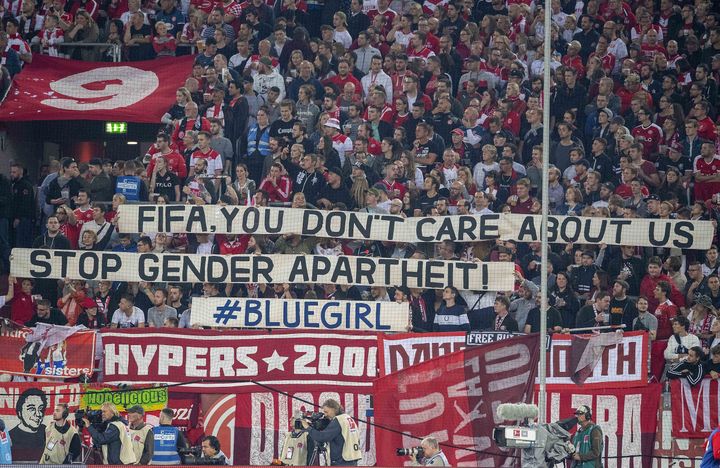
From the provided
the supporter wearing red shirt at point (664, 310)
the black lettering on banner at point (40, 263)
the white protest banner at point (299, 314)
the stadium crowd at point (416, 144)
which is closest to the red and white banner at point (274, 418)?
the white protest banner at point (299, 314)

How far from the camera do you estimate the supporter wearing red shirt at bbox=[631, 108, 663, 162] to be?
69.4 ft

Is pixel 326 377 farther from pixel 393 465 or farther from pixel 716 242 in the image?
pixel 716 242

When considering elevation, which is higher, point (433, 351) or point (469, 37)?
point (469, 37)

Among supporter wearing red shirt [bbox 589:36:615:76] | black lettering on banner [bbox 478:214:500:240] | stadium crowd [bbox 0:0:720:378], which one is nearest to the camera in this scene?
stadium crowd [bbox 0:0:720:378]

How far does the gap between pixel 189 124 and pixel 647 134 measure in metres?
6.65

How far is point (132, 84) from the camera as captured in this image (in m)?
23.6

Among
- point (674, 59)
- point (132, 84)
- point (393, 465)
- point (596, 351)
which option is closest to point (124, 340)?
point (393, 465)

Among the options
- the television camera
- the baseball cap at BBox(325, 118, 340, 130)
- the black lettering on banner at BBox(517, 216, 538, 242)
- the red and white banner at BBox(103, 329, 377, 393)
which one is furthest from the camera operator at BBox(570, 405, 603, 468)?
the baseball cap at BBox(325, 118, 340, 130)

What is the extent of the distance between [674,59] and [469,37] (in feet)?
10.6

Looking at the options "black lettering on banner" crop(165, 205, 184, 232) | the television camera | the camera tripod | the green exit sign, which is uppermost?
the green exit sign

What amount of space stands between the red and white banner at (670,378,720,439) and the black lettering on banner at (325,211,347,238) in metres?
5.04

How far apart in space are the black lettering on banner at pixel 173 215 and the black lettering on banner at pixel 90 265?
1029mm

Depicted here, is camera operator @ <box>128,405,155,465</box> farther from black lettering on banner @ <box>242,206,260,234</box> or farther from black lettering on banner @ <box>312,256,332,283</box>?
black lettering on banner @ <box>242,206,260,234</box>

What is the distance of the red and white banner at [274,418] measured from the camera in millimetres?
16750
